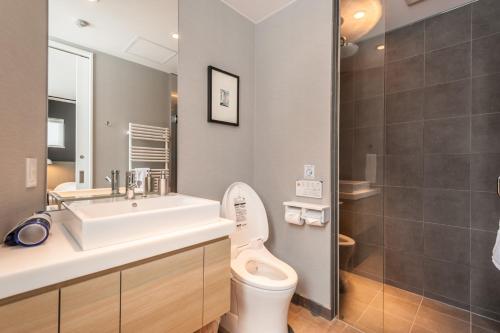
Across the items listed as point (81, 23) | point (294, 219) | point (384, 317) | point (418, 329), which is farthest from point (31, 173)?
point (418, 329)

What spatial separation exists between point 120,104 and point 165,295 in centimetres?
115

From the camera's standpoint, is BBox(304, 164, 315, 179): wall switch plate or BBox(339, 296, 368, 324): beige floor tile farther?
BBox(304, 164, 315, 179): wall switch plate

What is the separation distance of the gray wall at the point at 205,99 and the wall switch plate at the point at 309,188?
51 centimetres

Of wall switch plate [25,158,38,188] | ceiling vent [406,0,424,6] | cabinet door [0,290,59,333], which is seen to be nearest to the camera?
cabinet door [0,290,59,333]

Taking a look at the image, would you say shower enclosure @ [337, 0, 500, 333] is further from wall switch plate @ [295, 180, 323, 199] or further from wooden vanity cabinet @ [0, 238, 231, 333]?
wooden vanity cabinet @ [0, 238, 231, 333]

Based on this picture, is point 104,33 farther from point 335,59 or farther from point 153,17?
point 335,59

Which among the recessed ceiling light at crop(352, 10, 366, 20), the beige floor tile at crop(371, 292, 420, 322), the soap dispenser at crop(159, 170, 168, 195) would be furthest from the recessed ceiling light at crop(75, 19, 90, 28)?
the beige floor tile at crop(371, 292, 420, 322)

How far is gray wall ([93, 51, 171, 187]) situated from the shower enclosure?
1.32m

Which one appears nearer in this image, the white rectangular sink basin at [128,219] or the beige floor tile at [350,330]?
the white rectangular sink basin at [128,219]

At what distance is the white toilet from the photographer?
1.30m

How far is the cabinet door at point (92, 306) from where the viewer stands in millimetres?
743

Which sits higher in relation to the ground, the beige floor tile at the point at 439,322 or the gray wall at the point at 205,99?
the gray wall at the point at 205,99

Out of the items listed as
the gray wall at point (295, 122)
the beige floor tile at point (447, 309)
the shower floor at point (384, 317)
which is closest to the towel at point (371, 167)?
the gray wall at point (295, 122)

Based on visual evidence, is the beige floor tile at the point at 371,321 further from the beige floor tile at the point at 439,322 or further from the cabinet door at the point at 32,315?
the cabinet door at the point at 32,315
